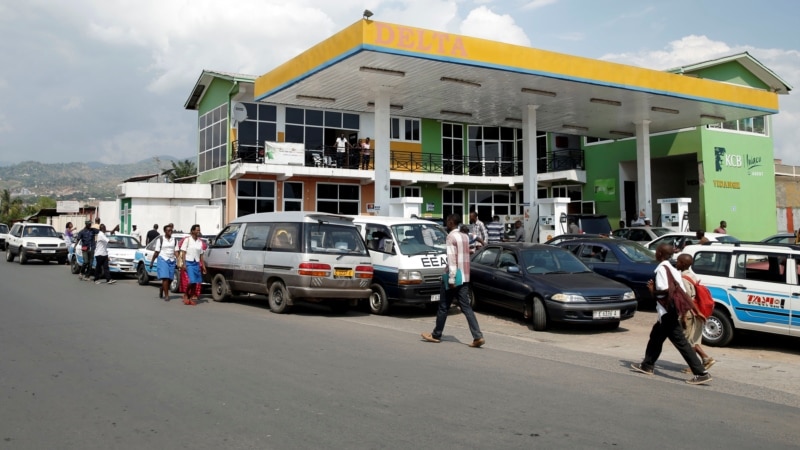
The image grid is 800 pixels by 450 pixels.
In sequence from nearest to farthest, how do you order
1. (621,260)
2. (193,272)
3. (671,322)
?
(671,322), (621,260), (193,272)

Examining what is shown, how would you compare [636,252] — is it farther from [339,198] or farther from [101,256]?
[339,198]

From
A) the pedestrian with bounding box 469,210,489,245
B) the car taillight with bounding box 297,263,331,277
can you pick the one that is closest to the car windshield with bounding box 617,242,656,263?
the pedestrian with bounding box 469,210,489,245

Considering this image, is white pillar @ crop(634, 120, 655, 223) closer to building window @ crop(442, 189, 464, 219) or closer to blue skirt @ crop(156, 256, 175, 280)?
building window @ crop(442, 189, 464, 219)

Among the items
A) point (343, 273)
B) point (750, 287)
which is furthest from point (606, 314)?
point (343, 273)

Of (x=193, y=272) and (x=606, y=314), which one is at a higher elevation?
(x=193, y=272)

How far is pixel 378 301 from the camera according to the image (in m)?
12.5

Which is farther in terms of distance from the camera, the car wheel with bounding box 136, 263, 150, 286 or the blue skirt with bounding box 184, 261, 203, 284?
the car wheel with bounding box 136, 263, 150, 286

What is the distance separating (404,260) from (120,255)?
11.8 meters

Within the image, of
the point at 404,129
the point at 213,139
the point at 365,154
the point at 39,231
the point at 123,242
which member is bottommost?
the point at 123,242

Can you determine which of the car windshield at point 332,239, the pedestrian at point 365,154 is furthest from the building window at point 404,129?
the car windshield at point 332,239

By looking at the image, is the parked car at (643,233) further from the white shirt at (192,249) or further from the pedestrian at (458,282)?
the white shirt at (192,249)

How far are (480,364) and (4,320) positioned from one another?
8.34 meters

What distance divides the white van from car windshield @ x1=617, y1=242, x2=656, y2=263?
4.11 meters

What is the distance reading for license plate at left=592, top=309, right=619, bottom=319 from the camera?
10.4 meters
